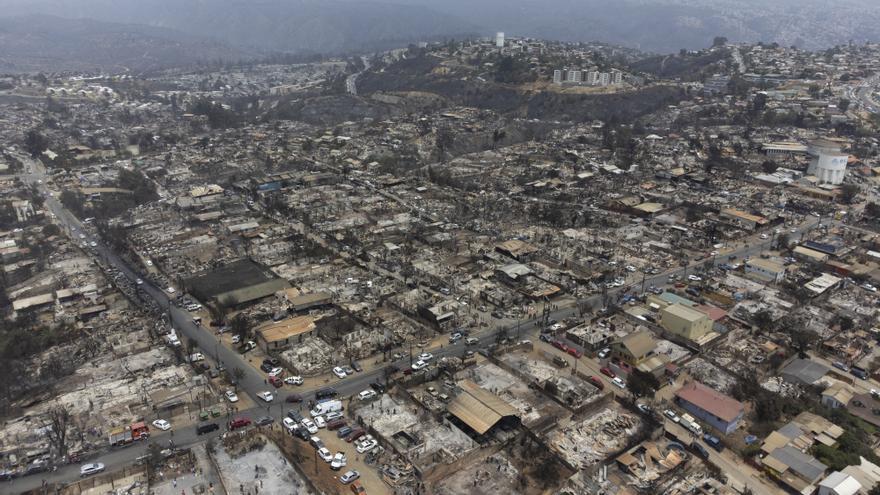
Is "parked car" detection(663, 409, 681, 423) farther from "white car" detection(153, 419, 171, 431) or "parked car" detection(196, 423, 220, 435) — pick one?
"white car" detection(153, 419, 171, 431)

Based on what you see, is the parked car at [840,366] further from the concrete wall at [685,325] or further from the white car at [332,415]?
the white car at [332,415]

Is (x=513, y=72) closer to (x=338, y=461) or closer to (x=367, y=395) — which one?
(x=367, y=395)

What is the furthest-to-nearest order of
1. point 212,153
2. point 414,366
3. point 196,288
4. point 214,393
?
point 212,153, point 196,288, point 414,366, point 214,393

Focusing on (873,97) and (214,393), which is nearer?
(214,393)

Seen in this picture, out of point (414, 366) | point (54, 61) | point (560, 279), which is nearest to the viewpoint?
point (414, 366)

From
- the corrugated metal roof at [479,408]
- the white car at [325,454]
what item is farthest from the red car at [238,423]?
the corrugated metal roof at [479,408]

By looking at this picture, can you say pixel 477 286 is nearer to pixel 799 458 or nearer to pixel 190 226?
pixel 799 458

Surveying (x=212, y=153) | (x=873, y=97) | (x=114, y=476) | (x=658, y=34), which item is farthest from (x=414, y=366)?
(x=658, y=34)
